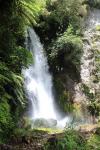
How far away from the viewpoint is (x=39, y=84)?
665 inches

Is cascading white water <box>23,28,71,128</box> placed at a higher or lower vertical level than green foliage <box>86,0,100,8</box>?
lower

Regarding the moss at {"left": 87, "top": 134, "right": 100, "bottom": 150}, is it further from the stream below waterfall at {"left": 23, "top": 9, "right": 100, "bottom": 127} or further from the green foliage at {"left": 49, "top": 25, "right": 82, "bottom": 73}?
the green foliage at {"left": 49, "top": 25, "right": 82, "bottom": 73}

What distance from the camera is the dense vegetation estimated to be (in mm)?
9891

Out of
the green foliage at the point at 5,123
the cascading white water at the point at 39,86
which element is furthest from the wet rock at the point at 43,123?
the green foliage at the point at 5,123

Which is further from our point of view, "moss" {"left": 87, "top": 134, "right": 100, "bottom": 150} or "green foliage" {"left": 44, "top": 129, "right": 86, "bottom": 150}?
"moss" {"left": 87, "top": 134, "right": 100, "bottom": 150}

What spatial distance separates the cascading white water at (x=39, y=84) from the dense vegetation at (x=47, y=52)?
15.3 inches

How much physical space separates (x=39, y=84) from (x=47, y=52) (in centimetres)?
207

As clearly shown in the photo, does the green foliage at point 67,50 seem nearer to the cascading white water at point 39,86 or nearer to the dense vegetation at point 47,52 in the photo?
the dense vegetation at point 47,52

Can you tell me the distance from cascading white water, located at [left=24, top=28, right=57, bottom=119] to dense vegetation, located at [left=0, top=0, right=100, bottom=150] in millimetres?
387

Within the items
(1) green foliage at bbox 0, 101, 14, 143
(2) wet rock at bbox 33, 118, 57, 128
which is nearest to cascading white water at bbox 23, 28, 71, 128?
(2) wet rock at bbox 33, 118, 57, 128

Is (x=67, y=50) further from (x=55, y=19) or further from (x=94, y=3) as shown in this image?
(x=94, y=3)

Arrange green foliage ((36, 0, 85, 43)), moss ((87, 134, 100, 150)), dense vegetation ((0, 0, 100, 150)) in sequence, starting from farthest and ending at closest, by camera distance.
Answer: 1. green foliage ((36, 0, 85, 43))
2. dense vegetation ((0, 0, 100, 150))
3. moss ((87, 134, 100, 150))

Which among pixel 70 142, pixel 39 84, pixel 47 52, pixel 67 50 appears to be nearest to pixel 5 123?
pixel 70 142

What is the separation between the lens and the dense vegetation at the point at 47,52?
9.89 meters
